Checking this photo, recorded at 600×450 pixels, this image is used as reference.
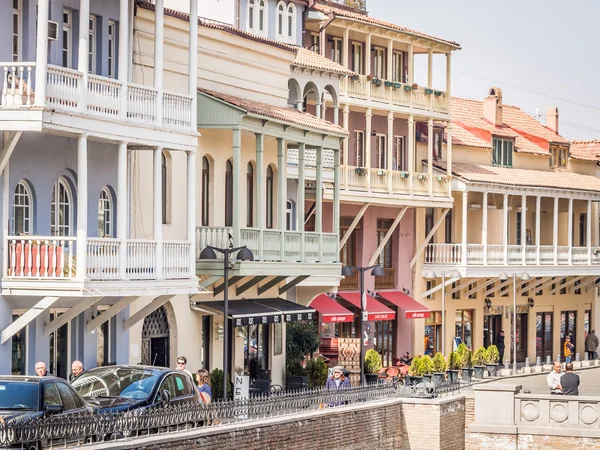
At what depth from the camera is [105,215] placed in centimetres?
3141

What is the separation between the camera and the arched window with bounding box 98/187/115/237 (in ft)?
102

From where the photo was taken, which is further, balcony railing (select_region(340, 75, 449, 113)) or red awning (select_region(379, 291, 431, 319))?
red awning (select_region(379, 291, 431, 319))

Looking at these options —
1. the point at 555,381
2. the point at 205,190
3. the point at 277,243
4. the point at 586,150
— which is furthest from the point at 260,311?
the point at 586,150

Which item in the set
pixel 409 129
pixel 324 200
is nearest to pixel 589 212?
Result: pixel 409 129

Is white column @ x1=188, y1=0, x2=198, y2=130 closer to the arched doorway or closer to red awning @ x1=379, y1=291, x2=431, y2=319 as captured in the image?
the arched doorway

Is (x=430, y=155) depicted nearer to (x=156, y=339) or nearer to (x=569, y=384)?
(x=569, y=384)

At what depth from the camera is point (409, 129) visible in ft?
169

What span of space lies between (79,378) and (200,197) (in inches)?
430

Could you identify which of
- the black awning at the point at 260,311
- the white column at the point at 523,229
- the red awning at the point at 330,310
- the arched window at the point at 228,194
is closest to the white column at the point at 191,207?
the black awning at the point at 260,311

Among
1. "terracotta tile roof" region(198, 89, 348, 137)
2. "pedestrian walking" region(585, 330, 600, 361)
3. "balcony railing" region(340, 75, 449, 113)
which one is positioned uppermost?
"balcony railing" region(340, 75, 449, 113)

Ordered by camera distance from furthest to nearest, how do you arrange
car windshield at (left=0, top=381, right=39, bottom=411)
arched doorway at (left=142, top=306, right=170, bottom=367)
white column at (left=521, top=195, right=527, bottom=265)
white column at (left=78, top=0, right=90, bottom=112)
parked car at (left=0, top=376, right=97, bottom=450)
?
white column at (left=521, top=195, right=527, bottom=265) < arched doorway at (left=142, top=306, right=170, bottom=367) < white column at (left=78, top=0, right=90, bottom=112) < car windshield at (left=0, top=381, right=39, bottom=411) < parked car at (left=0, top=376, right=97, bottom=450)

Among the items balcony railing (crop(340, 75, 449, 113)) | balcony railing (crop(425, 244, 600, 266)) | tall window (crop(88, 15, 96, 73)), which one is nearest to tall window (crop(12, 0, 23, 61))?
tall window (crop(88, 15, 96, 73))

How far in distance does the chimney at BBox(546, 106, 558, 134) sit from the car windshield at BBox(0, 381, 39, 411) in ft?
160

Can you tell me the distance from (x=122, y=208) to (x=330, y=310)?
18551 mm
